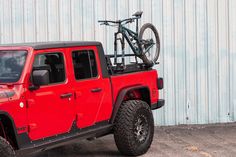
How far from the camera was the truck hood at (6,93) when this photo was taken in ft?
20.3

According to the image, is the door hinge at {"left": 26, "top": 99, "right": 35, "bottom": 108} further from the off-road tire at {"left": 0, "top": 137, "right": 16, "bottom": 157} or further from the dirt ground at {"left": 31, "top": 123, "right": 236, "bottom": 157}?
the dirt ground at {"left": 31, "top": 123, "right": 236, "bottom": 157}

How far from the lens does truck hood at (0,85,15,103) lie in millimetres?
6191

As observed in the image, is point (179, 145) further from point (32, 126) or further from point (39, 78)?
point (39, 78)

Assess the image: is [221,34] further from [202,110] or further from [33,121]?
[33,121]

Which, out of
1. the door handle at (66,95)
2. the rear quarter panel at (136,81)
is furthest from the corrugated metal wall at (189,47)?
the door handle at (66,95)

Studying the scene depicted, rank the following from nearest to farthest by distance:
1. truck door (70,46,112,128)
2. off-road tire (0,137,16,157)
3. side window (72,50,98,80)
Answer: off-road tire (0,137,16,157)
truck door (70,46,112,128)
side window (72,50,98,80)

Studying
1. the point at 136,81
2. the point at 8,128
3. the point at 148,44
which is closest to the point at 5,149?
the point at 8,128

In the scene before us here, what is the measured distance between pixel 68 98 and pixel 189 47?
5248 mm

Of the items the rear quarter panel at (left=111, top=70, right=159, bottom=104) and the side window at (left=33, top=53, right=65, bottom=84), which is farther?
the rear quarter panel at (left=111, top=70, right=159, bottom=104)

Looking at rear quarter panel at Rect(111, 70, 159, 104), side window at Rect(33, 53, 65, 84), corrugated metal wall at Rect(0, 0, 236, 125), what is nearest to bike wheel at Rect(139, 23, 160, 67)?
rear quarter panel at Rect(111, 70, 159, 104)

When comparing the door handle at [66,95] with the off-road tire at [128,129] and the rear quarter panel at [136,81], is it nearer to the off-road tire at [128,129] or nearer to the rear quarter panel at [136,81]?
the rear quarter panel at [136,81]

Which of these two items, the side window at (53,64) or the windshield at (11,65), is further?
the side window at (53,64)

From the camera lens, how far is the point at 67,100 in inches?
278

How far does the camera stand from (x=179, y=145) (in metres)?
9.38
